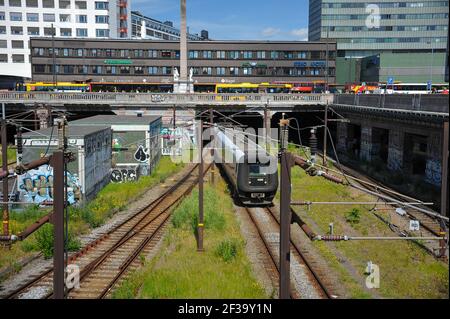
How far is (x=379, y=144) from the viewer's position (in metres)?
45.5

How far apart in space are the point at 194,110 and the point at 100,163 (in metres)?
24.3

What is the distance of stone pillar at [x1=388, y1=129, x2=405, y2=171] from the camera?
123 feet

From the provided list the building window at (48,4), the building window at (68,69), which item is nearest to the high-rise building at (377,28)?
the building window at (68,69)

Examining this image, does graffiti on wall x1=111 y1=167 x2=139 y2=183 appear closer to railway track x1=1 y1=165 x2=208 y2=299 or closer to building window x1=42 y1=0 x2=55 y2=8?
railway track x1=1 y1=165 x2=208 y2=299

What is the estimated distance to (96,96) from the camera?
2073 inches

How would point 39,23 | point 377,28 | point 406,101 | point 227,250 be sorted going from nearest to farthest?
point 227,250, point 406,101, point 39,23, point 377,28

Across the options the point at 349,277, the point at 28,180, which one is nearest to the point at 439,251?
the point at 349,277

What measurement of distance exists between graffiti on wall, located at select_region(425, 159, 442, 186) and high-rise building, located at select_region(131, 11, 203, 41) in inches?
4413

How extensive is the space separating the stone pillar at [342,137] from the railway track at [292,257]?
99.1ft

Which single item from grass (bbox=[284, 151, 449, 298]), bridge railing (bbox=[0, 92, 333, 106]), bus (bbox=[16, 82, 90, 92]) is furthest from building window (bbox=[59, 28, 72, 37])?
grass (bbox=[284, 151, 449, 298])

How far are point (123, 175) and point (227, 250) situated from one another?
732 inches

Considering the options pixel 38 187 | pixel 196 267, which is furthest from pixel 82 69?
pixel 196 267

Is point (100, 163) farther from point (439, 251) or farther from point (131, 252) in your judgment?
point (439, 251)

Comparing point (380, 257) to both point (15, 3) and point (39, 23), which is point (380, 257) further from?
point (15, 3)
